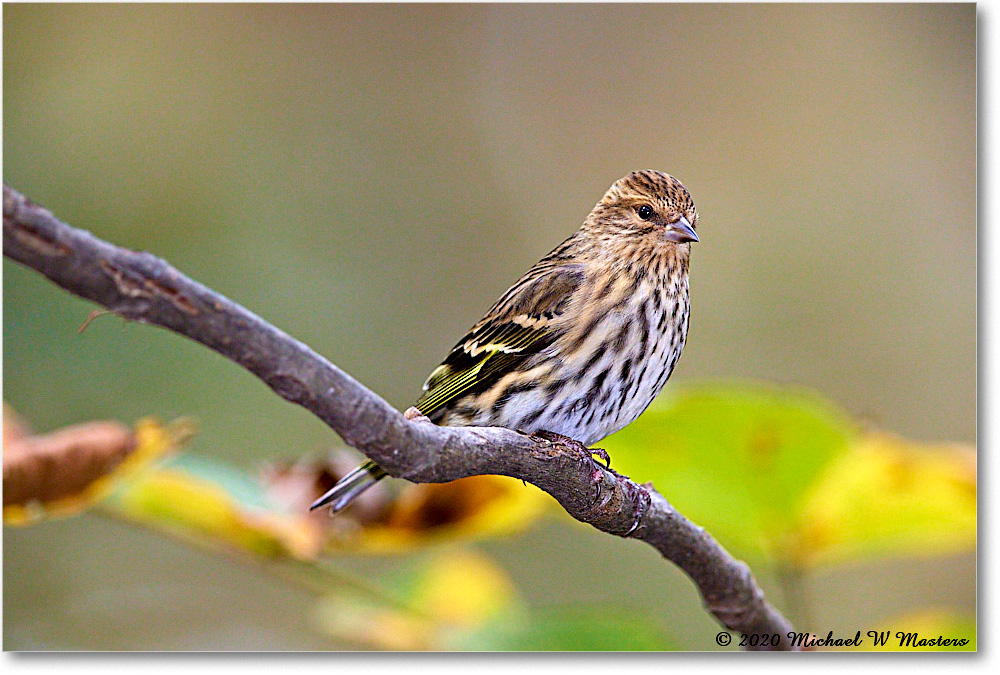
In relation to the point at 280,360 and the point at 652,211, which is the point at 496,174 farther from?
the point at 280,360

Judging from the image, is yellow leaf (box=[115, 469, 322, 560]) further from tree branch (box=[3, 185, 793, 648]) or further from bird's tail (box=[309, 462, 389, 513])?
tree branch (box=[3, 185, 793, 648])

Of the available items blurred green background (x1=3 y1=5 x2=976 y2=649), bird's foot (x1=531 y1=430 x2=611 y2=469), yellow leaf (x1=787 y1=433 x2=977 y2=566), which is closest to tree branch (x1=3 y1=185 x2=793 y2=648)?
bird's foot (x1=531 y1=430 x2=611 y2=469)

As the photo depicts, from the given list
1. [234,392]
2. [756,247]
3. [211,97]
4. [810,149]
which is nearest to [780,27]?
[810,149]

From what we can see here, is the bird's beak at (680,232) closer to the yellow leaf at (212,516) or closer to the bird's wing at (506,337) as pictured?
the bird's wing at (506,337)

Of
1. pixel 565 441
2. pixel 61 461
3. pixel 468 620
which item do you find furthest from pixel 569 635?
pixel 61 461

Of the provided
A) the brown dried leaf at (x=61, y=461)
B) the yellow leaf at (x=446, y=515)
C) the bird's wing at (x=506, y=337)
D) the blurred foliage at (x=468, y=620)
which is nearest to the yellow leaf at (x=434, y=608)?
the blurred foliage at (x=468, y=620)
